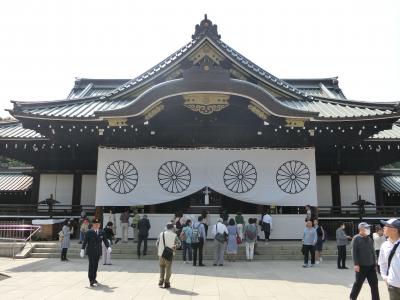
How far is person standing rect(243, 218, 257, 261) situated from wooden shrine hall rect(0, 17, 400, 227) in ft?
7.60

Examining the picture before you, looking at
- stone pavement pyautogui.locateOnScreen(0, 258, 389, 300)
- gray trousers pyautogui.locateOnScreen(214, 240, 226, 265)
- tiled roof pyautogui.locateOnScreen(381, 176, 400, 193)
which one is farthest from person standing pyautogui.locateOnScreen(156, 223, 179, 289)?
tiled roof pyautogui.locateOnScreen(381, 176, 400, 193)

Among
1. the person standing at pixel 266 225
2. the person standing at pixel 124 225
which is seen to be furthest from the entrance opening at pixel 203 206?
the person standing at pixel 124 225

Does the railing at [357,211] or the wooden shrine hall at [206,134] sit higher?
the wooden shrine hall at [206,134]

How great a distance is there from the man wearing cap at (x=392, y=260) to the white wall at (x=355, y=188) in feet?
41.7

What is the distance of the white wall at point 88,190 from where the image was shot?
55.8 feet

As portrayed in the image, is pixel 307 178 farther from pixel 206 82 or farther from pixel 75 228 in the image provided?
pixel 75 228

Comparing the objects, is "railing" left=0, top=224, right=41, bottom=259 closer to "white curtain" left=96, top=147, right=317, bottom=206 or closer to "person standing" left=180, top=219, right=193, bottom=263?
"white curtain" left=96, top=147, right=317, bottom=206

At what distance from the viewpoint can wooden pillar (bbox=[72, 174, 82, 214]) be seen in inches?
659

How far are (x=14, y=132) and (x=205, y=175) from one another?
948 cm

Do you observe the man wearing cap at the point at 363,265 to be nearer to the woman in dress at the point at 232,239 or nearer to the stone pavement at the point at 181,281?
the stone pavement at the point at 181,281

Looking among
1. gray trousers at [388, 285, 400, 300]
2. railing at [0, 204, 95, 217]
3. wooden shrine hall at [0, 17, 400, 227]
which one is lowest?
gray trousers at [388, 285, 400, 300]

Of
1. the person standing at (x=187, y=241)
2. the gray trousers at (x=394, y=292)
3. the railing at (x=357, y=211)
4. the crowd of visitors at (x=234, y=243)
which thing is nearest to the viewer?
the gray trousers at (x=394, y=292)

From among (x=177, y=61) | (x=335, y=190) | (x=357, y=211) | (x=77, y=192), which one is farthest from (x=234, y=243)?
(x=77, y=192)

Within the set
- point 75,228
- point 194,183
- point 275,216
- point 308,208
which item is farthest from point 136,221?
point 308,208
